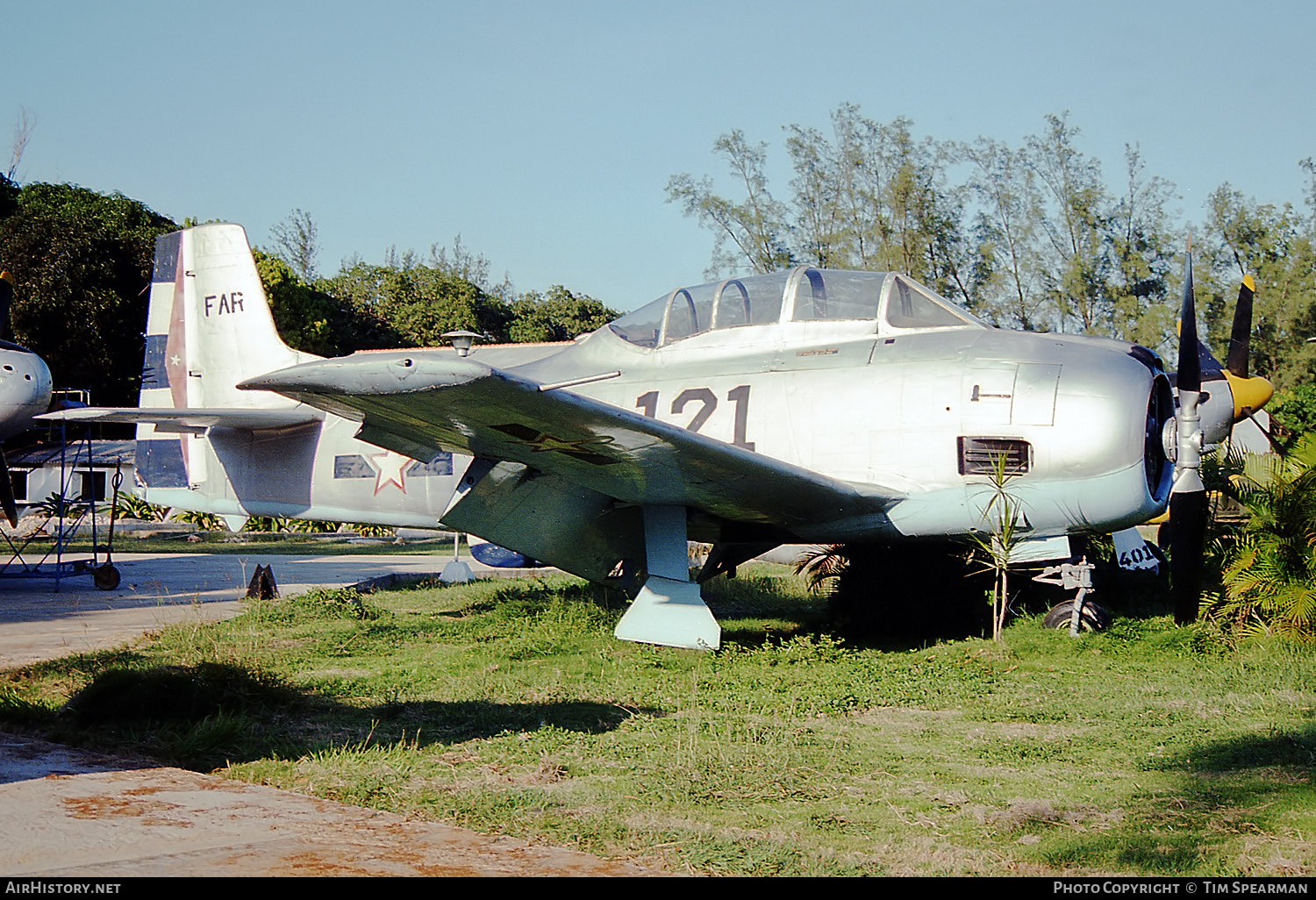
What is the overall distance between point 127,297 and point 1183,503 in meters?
32.3

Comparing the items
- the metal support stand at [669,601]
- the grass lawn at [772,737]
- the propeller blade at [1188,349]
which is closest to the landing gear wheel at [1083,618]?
the grass lawn at [772,737]

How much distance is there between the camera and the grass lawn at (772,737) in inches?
149

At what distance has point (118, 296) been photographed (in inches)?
1231

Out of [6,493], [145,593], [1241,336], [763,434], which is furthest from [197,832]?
[6,493]

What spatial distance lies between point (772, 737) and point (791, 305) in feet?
14.2

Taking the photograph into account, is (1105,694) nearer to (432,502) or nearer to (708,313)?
(708,313)

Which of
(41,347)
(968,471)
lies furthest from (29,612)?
(41,347)

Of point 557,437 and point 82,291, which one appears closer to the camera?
point 557,437

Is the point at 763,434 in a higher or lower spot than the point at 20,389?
lower

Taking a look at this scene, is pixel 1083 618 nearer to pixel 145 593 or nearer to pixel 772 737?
pixel 772 737

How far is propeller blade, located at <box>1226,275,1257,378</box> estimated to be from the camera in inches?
445

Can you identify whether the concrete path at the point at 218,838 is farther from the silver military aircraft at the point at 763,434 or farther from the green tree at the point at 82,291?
the green tree at the point at 82,291

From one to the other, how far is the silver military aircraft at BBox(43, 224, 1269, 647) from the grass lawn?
1003 mm

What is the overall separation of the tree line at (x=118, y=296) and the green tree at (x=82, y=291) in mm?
30
